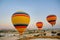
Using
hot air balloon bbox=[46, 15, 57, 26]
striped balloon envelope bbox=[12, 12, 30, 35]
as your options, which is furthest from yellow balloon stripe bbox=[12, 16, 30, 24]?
hot air balloon bbox=[46, 15, 57, 26]

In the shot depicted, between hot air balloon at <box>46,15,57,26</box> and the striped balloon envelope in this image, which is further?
hot air balloon at <box>46,15,57,26</box>

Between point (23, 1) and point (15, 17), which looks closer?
point (15, 17)

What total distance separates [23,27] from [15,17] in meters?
0.20

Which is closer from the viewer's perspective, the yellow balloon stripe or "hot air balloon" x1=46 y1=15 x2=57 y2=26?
the yellow balloon stripe

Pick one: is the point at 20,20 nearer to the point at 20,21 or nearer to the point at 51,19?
the point at 20,21

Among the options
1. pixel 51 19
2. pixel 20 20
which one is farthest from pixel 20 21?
pixel 51 19

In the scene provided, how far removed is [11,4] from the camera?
2762 millimetres

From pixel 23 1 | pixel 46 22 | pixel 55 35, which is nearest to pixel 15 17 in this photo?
pixel 23 1

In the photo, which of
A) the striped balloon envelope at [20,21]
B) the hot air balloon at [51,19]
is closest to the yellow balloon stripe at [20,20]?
the striped balloon envelope at [20,21]

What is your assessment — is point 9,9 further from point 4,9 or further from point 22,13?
point 22,13

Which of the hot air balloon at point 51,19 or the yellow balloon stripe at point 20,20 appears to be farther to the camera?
the hot air balloon at point 51,19

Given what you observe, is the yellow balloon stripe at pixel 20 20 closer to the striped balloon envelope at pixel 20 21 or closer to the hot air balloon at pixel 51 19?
the striped balloon envelope at pixel 20 21

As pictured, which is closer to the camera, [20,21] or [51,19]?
[20,21]

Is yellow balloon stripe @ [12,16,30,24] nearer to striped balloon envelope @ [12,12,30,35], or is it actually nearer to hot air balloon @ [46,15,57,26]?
striped balloon envelope @ [12,12,30,35]
